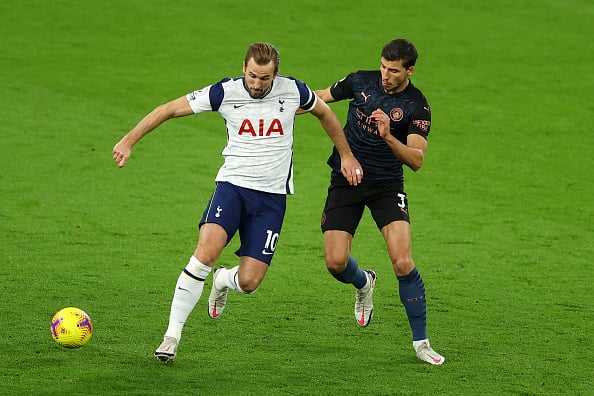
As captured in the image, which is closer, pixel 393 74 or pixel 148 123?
pixel 148 123

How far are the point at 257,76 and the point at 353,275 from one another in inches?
74.5

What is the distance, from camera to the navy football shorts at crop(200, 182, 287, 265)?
7.31 m

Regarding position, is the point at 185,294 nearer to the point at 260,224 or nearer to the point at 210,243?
the point at 210,243

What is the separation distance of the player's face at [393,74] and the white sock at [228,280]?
1.77 meters

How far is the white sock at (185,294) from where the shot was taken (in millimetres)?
7117

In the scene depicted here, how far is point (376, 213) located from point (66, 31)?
37.6ft

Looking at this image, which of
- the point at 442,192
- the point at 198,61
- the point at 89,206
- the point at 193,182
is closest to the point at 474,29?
the point at 198,61

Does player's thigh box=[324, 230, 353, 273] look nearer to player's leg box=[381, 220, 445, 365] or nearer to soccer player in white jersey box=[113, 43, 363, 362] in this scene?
player's leg box=[381, 220, 445, 365]

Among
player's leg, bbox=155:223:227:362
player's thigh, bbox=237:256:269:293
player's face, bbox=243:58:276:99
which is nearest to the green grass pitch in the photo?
player's leg, bbox=155:223:227:362

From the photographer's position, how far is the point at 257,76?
7031 millimetres

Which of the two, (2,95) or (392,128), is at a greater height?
(2,95)

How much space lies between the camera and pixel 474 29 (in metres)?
18.8

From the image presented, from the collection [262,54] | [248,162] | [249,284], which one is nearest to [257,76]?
[262,54]

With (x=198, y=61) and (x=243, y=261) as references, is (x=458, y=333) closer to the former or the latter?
(x=243, y=261)
